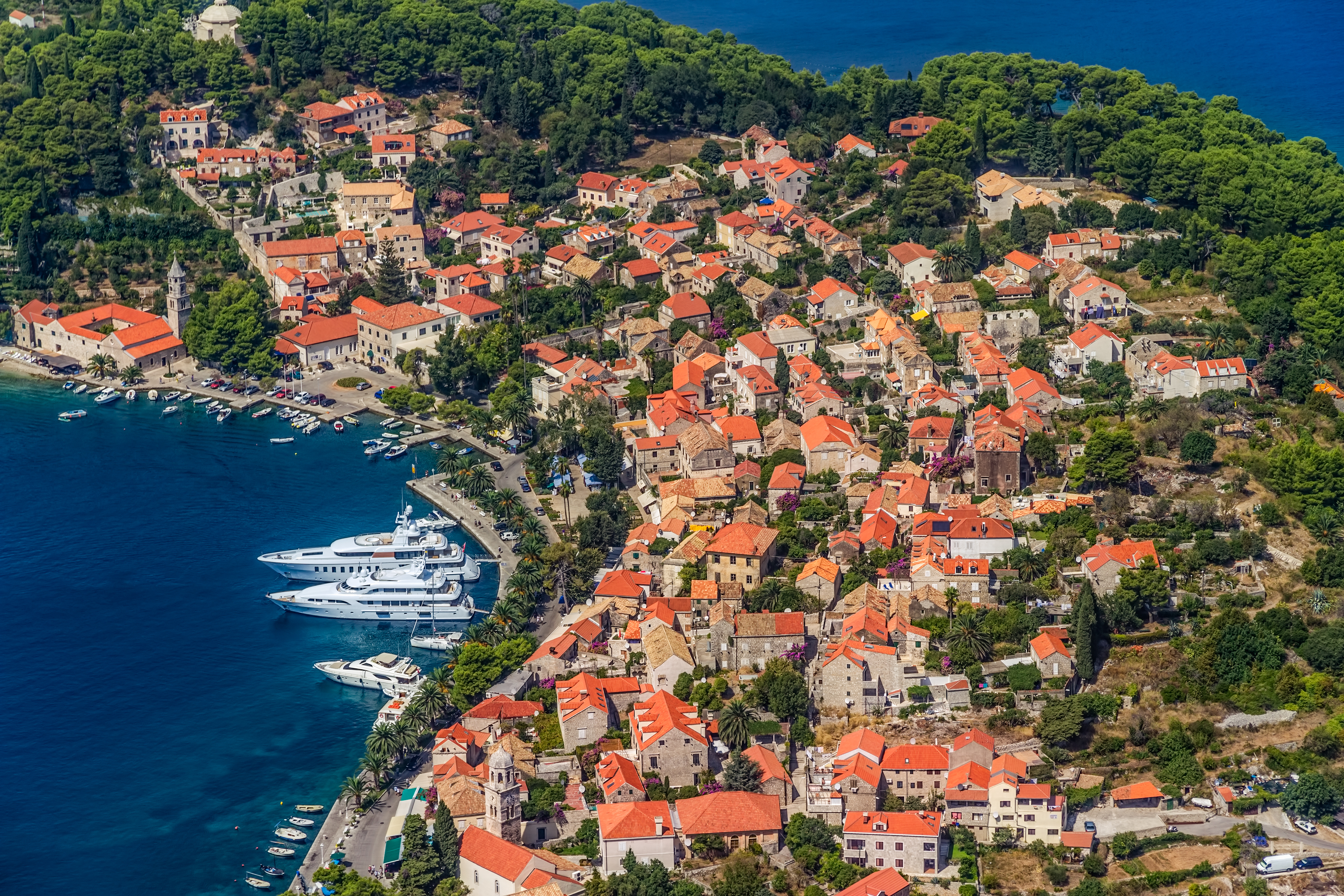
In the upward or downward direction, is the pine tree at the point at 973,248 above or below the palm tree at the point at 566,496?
above

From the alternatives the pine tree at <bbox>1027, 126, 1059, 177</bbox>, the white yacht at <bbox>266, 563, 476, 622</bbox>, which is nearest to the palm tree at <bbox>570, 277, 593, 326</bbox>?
the white yacht at <bbox>266, 563, 476, 622</bbox>

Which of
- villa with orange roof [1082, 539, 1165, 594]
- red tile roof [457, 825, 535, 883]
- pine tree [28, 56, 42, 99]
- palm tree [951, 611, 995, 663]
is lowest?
red tile roof [457, 825, 535, 883]

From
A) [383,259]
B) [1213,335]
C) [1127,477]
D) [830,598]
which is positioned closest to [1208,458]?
[1127,477]

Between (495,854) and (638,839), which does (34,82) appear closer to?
(495,854)

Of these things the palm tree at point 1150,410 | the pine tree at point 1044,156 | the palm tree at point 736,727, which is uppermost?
the pine tree at point 1044,156

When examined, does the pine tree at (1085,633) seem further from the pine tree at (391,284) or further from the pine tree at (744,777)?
the pine tree at (391,284)

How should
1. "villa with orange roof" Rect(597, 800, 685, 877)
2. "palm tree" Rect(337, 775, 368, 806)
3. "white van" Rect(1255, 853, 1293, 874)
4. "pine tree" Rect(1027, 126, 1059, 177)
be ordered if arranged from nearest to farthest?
"white van" Rect(1255, 853, 1293, 874)
"villa with orange roof" Rect(597, 800, 685, 877)
"palm tree" Rect(337, 775, 368, 806)
"pine tree" Rect(1027, 126, 1059, 177)

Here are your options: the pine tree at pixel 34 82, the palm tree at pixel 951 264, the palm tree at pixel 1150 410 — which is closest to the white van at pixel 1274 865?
the palm tree at pixel 1150 410

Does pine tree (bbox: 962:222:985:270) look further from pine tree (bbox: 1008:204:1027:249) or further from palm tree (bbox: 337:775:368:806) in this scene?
palm tree (bbox: 337:775:368:806)
